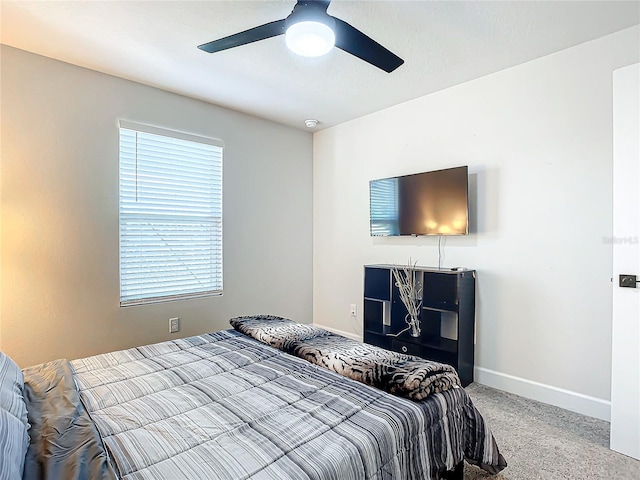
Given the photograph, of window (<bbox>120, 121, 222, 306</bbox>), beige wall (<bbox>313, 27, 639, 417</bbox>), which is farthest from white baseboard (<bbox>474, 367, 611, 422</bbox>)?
window (<bbox>120, 121, 222, 306</bbox>)

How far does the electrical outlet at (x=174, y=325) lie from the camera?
3.29 m

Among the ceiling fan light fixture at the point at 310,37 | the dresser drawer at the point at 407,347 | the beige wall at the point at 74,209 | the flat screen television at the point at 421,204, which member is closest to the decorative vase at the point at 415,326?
the dresser drawer at the point at 407,347

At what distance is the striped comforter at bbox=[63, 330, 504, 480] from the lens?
1108 millimetres

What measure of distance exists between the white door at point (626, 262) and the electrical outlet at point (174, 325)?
335 cm

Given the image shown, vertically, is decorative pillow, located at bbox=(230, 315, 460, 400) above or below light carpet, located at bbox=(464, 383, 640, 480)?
above

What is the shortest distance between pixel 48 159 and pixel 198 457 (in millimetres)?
2647

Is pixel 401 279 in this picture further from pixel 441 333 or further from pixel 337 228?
pixel 337 228

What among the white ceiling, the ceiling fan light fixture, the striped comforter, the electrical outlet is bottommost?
the electrical outlet

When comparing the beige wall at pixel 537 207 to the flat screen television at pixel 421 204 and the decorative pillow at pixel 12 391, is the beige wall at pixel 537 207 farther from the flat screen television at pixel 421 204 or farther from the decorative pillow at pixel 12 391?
the decorative pillow at pixel 12 391

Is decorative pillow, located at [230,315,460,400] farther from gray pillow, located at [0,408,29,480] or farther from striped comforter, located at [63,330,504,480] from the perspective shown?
gray pillow, located at [0,408,29,480]

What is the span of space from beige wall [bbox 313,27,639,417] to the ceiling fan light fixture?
178 cm

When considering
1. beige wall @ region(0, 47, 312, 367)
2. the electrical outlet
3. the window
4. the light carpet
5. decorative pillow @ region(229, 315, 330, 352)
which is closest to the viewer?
the light carpet

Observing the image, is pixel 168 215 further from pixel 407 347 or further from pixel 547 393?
pixel 547 393

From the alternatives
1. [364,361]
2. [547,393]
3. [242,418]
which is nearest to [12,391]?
[242,418]
